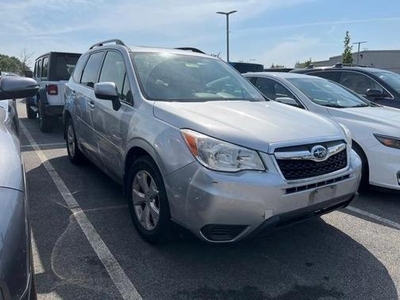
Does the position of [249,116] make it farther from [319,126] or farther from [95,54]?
[95,54]

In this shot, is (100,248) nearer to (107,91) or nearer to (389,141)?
(107,91)

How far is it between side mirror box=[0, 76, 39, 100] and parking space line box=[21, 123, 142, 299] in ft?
4.63

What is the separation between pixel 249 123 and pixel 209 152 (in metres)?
0.50

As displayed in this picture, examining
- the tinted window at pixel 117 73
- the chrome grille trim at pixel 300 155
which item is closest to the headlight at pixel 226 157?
the chrome grille trim at pixel 300 155

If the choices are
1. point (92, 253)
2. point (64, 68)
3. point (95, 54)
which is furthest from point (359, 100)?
point (64, 68)

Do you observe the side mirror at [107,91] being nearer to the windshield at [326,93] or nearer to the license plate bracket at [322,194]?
the license plate bracket at [322,194]

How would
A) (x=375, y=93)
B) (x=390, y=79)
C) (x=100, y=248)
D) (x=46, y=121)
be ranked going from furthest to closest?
(x=46, y=121) < (x=390, y=79) < (x=375, y=93) < (x=100, y=248)

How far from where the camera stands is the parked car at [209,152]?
2.75 m

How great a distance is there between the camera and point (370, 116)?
5.05 metres

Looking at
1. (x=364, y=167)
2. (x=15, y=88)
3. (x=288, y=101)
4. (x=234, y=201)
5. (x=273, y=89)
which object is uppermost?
(x=15, y=88)

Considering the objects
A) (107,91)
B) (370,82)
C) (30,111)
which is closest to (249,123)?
(107,91)

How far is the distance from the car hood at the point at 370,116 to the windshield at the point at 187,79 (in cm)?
149

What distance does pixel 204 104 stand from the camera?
141 inches

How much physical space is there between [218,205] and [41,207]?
8.23 feet
